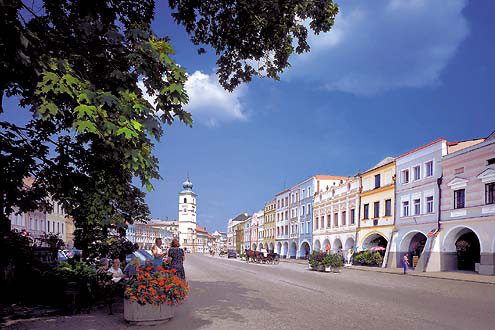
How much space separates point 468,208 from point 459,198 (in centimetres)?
137

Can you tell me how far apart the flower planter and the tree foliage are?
2523 mm

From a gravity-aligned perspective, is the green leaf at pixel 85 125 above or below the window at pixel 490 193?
above

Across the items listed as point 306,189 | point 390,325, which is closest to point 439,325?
point 390,325

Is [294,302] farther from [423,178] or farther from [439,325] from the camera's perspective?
[423,178]

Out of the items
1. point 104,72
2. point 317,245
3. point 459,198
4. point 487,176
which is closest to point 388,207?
point 459,198

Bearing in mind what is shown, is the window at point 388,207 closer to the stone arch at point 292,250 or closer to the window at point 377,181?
the window at point 377,181

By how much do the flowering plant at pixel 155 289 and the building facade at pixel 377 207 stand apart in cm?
3016

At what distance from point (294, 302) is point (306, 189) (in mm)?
49712

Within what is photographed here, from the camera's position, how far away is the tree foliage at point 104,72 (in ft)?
18.1

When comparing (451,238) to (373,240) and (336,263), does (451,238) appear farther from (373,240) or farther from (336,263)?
(373,240)

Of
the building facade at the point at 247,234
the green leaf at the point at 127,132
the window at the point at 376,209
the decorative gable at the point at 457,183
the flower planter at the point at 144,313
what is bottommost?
the building facade at the point at 247,234

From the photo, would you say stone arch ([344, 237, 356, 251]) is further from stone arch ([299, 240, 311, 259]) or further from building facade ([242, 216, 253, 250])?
building facade ([242, 216, 253, 250])

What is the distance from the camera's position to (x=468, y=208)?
27.1m

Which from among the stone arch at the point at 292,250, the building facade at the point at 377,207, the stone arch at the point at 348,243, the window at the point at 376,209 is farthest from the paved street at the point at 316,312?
the stone arch at the point at 292,250
